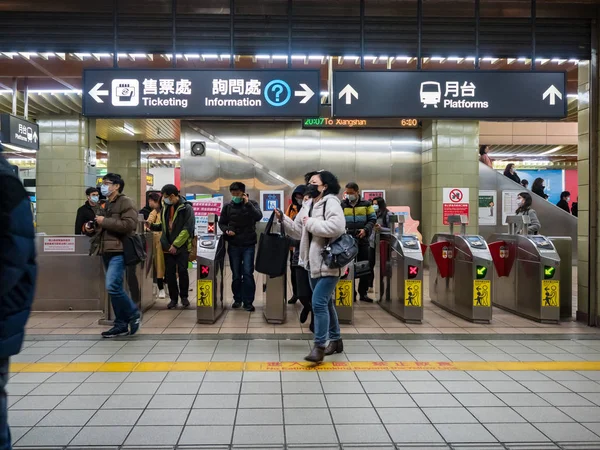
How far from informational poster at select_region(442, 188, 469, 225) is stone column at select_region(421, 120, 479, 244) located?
75 millimetres

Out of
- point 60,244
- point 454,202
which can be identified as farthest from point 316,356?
point 454,202

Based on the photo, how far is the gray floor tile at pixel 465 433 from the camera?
279cm

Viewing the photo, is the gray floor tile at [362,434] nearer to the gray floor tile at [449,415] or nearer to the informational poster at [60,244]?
the gray floor tile at [449,415]

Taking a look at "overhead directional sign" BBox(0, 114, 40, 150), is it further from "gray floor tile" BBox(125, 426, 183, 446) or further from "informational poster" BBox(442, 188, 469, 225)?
"informational poster" BBox(442, 188, 469, 225)

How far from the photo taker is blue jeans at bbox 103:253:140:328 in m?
4.95

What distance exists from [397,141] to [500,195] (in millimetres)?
2667

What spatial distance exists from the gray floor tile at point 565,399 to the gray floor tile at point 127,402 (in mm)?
2834

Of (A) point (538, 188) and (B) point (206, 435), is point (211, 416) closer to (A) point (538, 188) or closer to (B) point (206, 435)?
(B) point (206, 435)

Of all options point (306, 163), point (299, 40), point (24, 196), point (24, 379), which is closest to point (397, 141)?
point (306, 163)

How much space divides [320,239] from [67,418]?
2.29 metres

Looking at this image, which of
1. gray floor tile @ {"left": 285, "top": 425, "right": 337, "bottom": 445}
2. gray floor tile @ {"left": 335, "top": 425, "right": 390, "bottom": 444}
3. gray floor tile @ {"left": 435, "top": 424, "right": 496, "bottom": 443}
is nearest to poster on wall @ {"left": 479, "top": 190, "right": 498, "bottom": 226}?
gray floor tile @ {"left": 435, "top": 424, "right": 496, "bottom": 443}

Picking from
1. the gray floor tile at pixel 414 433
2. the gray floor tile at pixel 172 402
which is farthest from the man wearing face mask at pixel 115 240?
the gray floor tile at pixel 414 433

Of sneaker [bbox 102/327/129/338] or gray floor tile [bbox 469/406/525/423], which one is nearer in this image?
gray floor tile [bbox 469/406/525/423]

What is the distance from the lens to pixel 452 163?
1031 centimetres
